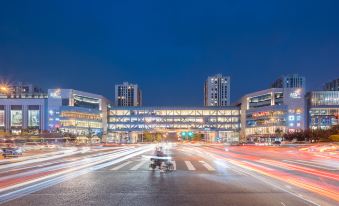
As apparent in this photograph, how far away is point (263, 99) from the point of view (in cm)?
17262

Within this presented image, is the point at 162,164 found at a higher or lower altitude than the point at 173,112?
lower

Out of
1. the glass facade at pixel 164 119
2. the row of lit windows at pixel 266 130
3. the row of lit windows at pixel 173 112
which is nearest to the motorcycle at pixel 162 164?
the row of lit windows at pixel 266 130

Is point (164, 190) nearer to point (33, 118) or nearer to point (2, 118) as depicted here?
point (33, 118)

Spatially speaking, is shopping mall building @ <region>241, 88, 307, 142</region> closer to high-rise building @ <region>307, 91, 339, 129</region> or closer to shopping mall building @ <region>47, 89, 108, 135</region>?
high-rise building @ <region>307, 91, 339, 129</region>

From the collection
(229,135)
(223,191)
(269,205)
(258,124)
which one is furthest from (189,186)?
(229,135)

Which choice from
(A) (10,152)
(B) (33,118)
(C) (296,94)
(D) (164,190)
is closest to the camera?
(D) (164,190)

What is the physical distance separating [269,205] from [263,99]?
547ft

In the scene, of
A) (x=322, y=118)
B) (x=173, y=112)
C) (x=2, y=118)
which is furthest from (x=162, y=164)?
(x=173, y=112)

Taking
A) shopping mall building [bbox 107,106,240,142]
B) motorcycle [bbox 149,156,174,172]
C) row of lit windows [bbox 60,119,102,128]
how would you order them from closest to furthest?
1. motorcycle [bbox 149,156,174,172]
2. row of lit windows [bbox 60,119,102,128]
3. shopping mall building [bbox 107,106,240,142]

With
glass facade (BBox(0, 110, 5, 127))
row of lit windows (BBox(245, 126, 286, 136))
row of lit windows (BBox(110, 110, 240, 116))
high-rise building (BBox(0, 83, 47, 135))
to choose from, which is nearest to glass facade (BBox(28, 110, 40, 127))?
high-rise building (BBox(0, 83, 47, 135))

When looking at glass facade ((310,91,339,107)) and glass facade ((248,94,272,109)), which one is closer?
glass facade ((310,91,339,107))

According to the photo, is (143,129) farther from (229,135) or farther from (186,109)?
(229,135)

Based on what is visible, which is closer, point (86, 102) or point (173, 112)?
point (86, 102)

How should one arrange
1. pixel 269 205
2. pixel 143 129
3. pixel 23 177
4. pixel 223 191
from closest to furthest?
pixel 269 205, pixel 223 191, pixel 23 177, pixel 143 129
